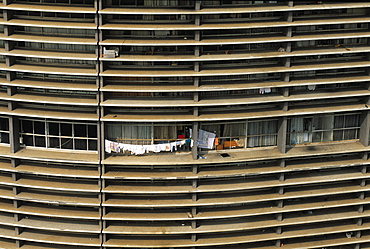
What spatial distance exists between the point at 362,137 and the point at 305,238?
10.4 m

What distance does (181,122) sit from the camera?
151ft

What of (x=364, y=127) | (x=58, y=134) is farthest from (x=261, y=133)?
(x=58, y=134)

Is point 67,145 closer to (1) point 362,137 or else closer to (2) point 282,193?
(2) point 282,193

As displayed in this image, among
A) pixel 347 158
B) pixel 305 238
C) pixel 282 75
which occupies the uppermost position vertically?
pixel 282 75

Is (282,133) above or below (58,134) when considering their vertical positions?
above

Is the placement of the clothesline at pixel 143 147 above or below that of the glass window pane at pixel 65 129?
below

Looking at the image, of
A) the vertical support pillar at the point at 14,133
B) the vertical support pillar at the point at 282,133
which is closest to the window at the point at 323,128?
the vertical support pillar at the point at 282,133

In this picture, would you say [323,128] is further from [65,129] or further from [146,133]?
[65,129]

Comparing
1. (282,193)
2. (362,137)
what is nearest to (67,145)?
(282,193)

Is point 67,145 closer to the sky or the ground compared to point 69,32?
closer to the ground

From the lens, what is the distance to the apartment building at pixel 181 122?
43344 mm

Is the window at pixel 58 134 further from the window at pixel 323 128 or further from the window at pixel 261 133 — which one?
the window at pixel 323 128

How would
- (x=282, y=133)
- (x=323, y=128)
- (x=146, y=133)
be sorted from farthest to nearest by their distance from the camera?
(x=323, y=128)
(x=282, y=133)
(x=146, y=133)

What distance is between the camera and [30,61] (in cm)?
4569
